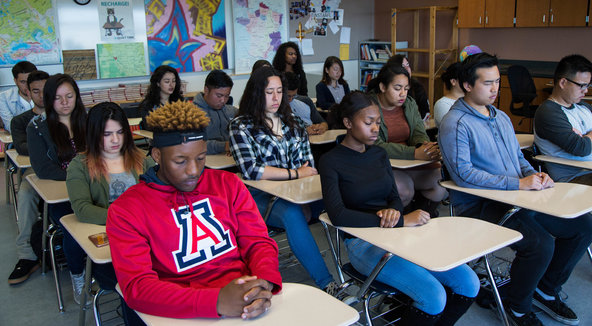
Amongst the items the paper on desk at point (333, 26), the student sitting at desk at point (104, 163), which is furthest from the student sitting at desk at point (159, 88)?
the paper on desk at point (333, 26)

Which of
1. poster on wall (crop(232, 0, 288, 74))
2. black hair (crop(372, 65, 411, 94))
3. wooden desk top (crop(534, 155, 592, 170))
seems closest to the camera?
wooden desk top (crop(534, 155, 592, 170))

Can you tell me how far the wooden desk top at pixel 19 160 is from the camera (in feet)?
10.7

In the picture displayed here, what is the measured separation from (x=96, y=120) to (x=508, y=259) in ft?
8.32

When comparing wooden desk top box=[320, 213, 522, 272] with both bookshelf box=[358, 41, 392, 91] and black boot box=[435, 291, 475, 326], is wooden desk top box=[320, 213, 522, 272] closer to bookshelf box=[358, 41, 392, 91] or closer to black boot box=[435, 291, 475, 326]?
black boot box=[435, 291, 475, 326]

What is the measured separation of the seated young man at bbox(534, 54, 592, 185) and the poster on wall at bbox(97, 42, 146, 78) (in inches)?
202

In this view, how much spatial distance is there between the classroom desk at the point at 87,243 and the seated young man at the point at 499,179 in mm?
1655

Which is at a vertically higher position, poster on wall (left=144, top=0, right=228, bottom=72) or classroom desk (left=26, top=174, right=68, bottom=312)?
poster on wall (left=144, top=0, right=228, bottom=72)

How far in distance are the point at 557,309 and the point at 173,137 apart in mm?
2095

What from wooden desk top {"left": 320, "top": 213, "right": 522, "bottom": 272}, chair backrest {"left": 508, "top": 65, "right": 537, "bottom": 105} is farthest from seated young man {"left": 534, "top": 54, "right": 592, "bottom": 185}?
chair backrest {"left": 508, "top": 65, "right": 537, "bottom": 105}

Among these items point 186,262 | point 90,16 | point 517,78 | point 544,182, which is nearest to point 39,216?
point 186,262

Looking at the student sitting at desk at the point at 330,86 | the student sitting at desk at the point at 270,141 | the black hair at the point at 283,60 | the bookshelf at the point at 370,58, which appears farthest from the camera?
the bookshelf at the point at 370,58

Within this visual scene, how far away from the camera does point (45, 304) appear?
9.44 ft

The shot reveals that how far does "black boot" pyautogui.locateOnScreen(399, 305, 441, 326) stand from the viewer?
194cm

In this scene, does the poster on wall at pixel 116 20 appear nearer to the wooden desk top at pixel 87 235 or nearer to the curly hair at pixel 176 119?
the wooden desk top at pixel 87 235
